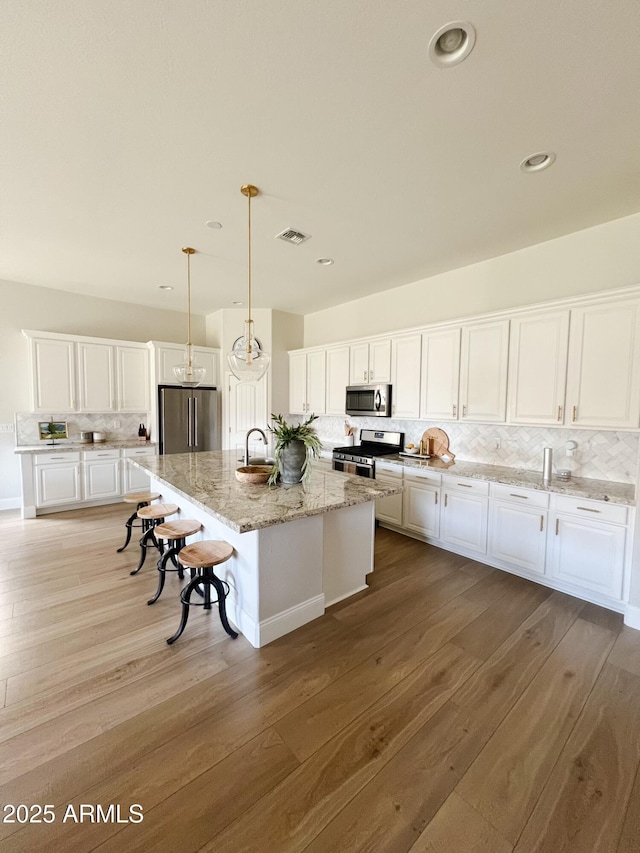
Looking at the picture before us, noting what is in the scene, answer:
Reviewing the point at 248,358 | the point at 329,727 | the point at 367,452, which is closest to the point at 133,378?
the point at 248,358

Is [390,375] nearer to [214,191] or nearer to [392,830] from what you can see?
[214,191]

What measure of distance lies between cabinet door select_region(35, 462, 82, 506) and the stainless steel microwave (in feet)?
12.7

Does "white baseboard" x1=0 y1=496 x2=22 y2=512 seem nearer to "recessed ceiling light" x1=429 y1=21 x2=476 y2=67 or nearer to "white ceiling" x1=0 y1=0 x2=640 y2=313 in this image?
"white ceiling" x1=0 y1=0 x2=640 y2=313

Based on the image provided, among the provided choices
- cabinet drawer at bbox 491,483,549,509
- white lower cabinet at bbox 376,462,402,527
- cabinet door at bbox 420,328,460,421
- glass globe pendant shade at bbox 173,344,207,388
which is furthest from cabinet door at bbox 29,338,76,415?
cabinet drawer at bbox 491,483,549,509

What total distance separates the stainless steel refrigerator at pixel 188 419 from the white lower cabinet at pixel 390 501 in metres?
3.05

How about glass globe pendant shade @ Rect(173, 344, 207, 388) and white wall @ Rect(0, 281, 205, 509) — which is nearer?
glass globe pendant shade @ Rect(173, 344, 207, 388)

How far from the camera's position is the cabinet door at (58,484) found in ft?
14.5

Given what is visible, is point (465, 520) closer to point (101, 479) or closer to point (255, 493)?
point (255, 493)

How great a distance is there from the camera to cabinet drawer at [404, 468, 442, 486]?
3.55 meters

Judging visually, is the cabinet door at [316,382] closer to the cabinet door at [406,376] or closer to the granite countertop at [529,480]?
the cabinet door at [406,376]

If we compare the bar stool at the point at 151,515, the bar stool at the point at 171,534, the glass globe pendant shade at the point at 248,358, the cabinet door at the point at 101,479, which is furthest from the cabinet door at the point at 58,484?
the glass globe pendant shade at the point at 248,358

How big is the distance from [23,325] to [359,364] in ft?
15.2

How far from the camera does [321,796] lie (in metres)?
1.33

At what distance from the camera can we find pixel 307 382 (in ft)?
18.2
